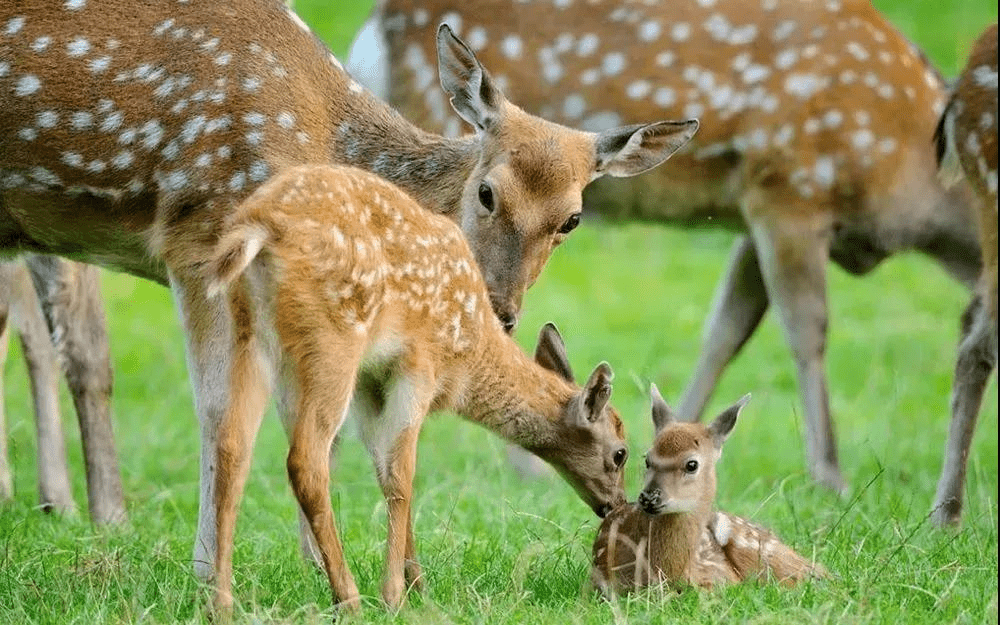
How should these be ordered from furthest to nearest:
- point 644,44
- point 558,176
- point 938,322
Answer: point 938,322 < point 644,44 < point 558,176

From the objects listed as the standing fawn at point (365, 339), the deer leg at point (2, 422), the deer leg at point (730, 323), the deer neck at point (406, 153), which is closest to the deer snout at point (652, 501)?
the standing fawn at point (365, 339)

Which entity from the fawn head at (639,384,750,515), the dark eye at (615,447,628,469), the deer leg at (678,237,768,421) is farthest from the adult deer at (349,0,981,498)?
the fawn head at (639,384,750,515)

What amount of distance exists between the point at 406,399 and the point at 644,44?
4.02 metres

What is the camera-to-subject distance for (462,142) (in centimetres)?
651

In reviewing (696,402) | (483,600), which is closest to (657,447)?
(483,600)

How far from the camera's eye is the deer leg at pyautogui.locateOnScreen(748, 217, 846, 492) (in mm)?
8531

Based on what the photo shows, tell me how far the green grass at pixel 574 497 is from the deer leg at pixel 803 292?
0.40 m

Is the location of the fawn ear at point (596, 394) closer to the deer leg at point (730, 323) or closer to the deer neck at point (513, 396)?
the deer neck at point (513, 396)

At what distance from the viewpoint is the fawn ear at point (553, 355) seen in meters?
6.23

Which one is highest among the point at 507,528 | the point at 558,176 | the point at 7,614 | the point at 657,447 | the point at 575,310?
the point at 558,176

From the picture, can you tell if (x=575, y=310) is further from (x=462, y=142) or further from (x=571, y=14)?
(x=462, y=142)

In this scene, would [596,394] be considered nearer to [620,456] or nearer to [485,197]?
[620,456]

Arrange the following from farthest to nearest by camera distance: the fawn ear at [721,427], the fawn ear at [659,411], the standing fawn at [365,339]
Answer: the fawn ear at [659,411]
the fawn ear at [721,427]
the standing fawn at [365,339]

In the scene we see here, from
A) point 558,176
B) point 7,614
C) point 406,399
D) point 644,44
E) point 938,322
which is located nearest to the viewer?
point 7,614
